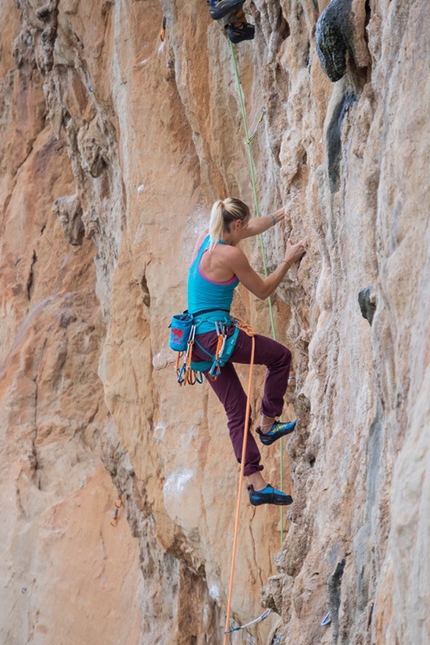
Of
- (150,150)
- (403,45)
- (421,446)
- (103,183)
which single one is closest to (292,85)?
(403,45)

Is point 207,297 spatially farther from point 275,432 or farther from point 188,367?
point 275,432

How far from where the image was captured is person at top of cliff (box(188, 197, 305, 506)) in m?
5.53

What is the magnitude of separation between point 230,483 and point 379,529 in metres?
4.11

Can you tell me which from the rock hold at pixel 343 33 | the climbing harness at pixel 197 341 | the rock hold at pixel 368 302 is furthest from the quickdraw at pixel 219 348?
the rock hold at pixel 343 33

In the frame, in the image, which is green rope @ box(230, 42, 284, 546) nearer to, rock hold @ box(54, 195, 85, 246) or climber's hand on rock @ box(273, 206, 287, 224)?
climber's hand on rock @ box(273, 206, 287, 224)

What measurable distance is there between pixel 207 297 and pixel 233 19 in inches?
89.2

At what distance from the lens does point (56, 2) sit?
33.0 ft

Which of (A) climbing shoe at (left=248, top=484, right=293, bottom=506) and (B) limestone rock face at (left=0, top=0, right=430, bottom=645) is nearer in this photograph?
(B) limestone rock face at (left=0, top=0, right=430, bottom=645)

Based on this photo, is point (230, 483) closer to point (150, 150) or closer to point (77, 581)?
point (150, 150)

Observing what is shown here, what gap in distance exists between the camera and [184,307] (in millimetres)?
8055

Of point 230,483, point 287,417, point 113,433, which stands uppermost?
point 287,417

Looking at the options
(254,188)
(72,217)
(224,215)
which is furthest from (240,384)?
(72,217)

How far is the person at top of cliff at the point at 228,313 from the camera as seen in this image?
18.1 ft

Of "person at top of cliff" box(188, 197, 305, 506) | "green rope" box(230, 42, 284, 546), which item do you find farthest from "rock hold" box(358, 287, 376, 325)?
"green rope" box(230, 42, 284, 546)
